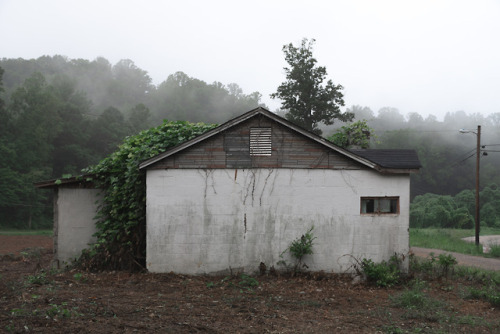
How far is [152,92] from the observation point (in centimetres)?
10275

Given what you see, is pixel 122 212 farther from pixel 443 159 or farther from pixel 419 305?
pixel 443 159

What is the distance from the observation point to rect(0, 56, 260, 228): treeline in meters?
49.1

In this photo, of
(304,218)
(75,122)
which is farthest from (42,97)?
(304,218)

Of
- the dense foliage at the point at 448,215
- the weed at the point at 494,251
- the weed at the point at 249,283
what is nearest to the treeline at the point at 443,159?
the dense foliage at the point at 448,215

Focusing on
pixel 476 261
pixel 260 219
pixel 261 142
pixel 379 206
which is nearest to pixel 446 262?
pixel 379 206

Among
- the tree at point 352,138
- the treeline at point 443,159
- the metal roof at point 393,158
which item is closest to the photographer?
the metal roof at point 393,158

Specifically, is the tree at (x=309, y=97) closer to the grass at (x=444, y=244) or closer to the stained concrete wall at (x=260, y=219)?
the grass at (x=444, y=244)

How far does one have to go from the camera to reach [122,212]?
13953mm

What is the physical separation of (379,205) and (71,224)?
9.50m

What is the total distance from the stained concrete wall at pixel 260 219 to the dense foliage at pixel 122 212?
0.69 m

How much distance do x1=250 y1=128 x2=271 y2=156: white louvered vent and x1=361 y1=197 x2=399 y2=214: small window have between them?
10.5ft

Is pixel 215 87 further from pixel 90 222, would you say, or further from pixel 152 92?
pixel 90 222

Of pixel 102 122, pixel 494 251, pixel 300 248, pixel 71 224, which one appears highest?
pixel 102 122

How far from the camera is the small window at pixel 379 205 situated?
43.8 ft
